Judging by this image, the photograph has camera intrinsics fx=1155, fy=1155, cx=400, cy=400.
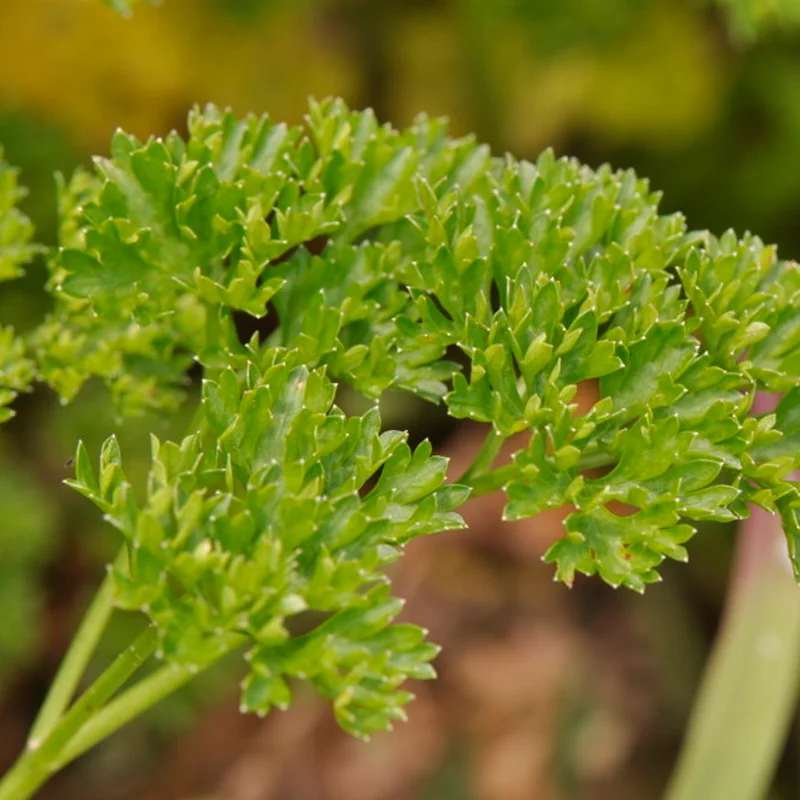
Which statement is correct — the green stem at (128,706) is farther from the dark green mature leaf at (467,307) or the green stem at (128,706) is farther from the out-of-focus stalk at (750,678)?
the out-of-focus stalk at (750,678)

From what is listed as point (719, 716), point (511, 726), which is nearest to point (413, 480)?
point (719, 716)

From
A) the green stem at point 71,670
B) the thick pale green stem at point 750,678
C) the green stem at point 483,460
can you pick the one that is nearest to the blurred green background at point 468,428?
the thick pale green stem at point 750,678

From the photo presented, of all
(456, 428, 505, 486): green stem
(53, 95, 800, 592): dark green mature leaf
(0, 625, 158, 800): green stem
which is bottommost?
(0, 625, 158, 800): green stem

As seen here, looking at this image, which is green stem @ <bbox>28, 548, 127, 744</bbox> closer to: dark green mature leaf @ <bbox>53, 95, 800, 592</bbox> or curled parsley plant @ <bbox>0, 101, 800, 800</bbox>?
curled parsley plant @ <bbox>0, 101, 800, 800</bbox>

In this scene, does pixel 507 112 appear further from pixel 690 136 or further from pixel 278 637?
pixel 278 637

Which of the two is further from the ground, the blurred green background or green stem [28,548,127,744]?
the blurred green background

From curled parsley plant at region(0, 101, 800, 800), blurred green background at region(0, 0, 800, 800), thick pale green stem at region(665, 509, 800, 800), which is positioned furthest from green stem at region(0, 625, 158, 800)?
blurred green background at region(0, 0, 800, 800)
